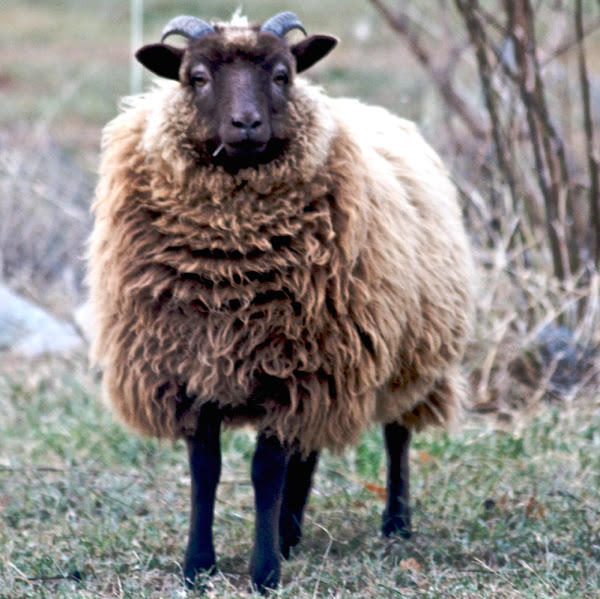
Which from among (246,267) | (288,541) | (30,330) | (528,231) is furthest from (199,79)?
(30,330)

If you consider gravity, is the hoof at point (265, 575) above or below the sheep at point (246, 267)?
below

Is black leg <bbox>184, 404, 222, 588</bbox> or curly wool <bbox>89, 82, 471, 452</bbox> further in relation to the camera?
black leg <bbox>184, 404, 222, 588</bbox>

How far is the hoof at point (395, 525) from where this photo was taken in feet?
14.5

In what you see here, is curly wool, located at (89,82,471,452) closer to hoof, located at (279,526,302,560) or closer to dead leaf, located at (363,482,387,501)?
hoof, located at (279,526,302,560)

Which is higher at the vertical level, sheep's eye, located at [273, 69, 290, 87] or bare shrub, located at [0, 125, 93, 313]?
sheep's eye, located at [273, 69, 290, 87]

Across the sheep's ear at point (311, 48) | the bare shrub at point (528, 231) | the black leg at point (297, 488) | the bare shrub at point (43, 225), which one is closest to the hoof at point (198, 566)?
the black leg at point (297, 488)

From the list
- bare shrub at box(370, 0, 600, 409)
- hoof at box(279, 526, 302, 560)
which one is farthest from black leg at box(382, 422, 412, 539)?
bare shrub at box(370, 0, 600, 409)

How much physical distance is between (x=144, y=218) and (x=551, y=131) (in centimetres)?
294

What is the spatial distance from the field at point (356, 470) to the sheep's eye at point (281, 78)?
1.65 meters

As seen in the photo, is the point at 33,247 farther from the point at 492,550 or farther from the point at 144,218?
the point at 492,550

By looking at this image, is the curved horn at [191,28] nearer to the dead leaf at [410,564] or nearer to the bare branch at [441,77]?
the dead leaf at [410,564]

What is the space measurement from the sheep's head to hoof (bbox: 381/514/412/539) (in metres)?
1.65

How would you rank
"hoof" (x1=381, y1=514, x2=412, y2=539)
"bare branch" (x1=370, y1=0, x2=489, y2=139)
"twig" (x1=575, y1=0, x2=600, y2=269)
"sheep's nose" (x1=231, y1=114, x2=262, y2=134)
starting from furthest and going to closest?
"bare branch" (x1=370, y1=0, x2=489, y2=139)
"twig" (x1=575, y1=0, x2=600, y2=269)
"hoof" (x1=381, y1=514, x2=412, y2=539)
"sheep's nose" (x1=231, y1=114, x2=262, y2=134)

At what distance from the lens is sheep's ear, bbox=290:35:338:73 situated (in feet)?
12.9
